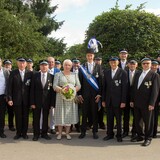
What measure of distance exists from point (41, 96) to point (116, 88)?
1922mm

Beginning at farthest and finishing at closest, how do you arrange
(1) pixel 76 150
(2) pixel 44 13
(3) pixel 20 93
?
(2) pixel 44 13 → (3) pixel 20 93 → (1) pixel 76 150

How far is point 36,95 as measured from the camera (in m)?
7.95

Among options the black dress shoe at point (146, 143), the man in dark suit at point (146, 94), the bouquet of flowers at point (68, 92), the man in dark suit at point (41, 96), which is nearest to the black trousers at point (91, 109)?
the bouquet of flowers at point (68, 92)

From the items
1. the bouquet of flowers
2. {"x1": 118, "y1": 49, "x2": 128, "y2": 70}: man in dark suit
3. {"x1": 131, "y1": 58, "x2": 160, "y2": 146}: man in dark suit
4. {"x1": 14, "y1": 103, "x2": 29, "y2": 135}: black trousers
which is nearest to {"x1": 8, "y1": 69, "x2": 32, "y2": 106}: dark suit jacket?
{"x1": 14, "y1": 103, "x2": 29, "y2": 135}: black trousers

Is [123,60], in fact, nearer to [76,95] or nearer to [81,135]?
[76,95]

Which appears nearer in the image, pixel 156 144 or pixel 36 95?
pixel 156 144

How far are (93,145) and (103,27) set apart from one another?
17.9 feet

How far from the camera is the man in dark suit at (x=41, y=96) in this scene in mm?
7930

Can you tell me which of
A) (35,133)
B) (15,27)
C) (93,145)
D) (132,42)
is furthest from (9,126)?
(15,27)

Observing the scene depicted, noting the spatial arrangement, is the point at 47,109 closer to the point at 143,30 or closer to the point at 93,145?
the point at 93,145

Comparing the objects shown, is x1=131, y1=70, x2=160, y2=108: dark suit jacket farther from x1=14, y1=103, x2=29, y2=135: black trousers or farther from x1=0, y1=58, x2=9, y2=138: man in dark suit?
x1=0, y1=58, x2=9, y2=138: man in dark suit

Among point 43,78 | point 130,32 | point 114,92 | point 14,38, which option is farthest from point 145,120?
point 14,38

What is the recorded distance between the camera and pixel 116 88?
7.81 meters

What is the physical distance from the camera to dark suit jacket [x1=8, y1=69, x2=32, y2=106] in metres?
7.92
